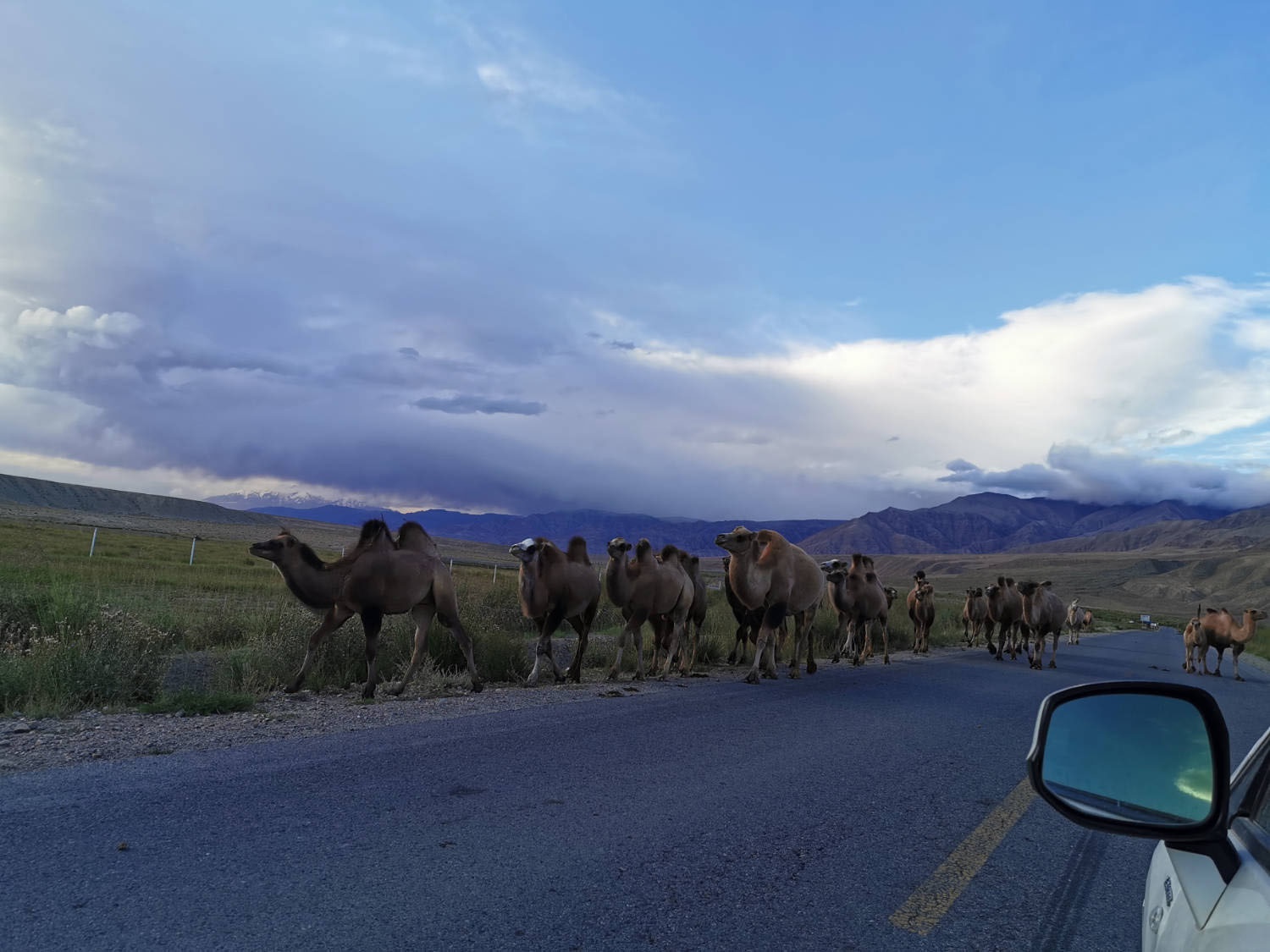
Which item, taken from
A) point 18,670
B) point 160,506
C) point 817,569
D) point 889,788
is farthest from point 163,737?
point 160,506

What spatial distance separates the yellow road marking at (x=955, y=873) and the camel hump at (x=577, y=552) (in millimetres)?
8031

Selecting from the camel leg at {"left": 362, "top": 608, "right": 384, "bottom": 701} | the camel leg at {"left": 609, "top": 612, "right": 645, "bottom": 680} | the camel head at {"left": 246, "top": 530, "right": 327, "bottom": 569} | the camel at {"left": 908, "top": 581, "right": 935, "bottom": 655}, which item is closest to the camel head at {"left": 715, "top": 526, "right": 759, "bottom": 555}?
the camel leg at {"left": 609, "top": 612, "right": 645, "bottom": 680}

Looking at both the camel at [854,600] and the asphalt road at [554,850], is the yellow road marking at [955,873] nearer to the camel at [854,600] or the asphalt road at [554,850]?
the asphalt road at [554,850]

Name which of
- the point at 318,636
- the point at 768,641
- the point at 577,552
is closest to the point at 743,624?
the point at 768,641

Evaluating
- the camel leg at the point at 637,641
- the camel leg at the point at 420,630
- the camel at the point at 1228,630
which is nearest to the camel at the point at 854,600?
the camel leg at the point at 637,641

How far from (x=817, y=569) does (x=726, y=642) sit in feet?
13.9

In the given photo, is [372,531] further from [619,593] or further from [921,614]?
[921,614]

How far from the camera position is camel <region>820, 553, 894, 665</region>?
19594 millimetres

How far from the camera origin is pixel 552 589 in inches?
504

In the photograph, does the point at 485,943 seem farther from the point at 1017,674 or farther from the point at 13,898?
the point at 1017,674

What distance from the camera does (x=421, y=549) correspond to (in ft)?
37.2

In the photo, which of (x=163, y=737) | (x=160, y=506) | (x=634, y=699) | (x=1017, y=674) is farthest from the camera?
(x=160, y=506)

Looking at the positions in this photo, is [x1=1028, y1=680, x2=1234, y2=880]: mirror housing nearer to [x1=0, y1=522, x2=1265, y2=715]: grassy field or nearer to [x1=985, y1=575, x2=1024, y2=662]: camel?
[x1=0, y1=522, x2=1265, y2=715]: grassy field

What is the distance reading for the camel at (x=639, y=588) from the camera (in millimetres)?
13586
